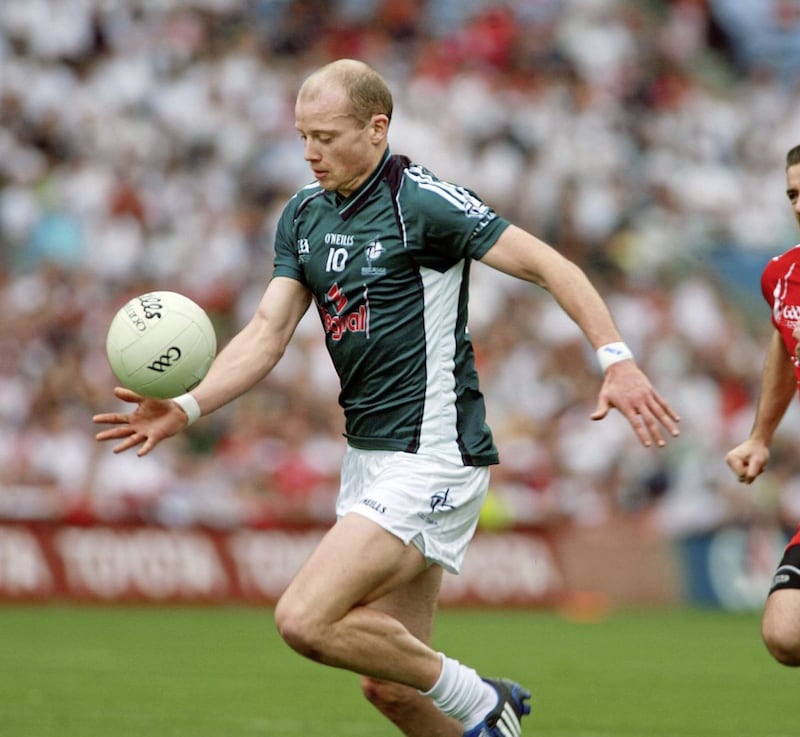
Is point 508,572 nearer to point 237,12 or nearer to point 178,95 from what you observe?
point 178,95

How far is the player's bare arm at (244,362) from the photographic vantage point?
6711 mm

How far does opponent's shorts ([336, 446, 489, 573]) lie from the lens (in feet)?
21.1

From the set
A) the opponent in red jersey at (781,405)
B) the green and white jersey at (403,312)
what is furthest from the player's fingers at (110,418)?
the opponent in red jersey at (781,405)

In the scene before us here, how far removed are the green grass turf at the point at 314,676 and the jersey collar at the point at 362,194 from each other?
2.99 m

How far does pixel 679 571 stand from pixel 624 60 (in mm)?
8555

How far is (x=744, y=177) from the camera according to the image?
23.4 metres

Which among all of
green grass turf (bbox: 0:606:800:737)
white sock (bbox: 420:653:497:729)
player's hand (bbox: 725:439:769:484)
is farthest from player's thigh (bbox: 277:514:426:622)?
green grass turf (bbox: 0:606:800:737)

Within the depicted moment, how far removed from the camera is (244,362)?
6.96 metres

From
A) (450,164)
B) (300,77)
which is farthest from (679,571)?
(300,77)

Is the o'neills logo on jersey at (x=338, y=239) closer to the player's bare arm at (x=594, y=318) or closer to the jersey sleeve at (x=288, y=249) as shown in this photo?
the jersey sleeve at (x=288, y=249)

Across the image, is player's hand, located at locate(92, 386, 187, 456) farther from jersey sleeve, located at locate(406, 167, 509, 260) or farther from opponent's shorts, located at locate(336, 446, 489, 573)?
jersey sleeve, located at locate(406, 167, 509, 260)

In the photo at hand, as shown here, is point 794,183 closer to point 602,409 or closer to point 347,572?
point 602,409

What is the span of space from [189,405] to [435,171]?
14535 millimetres

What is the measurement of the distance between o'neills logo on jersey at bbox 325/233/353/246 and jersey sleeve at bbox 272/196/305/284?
0.72 ft
